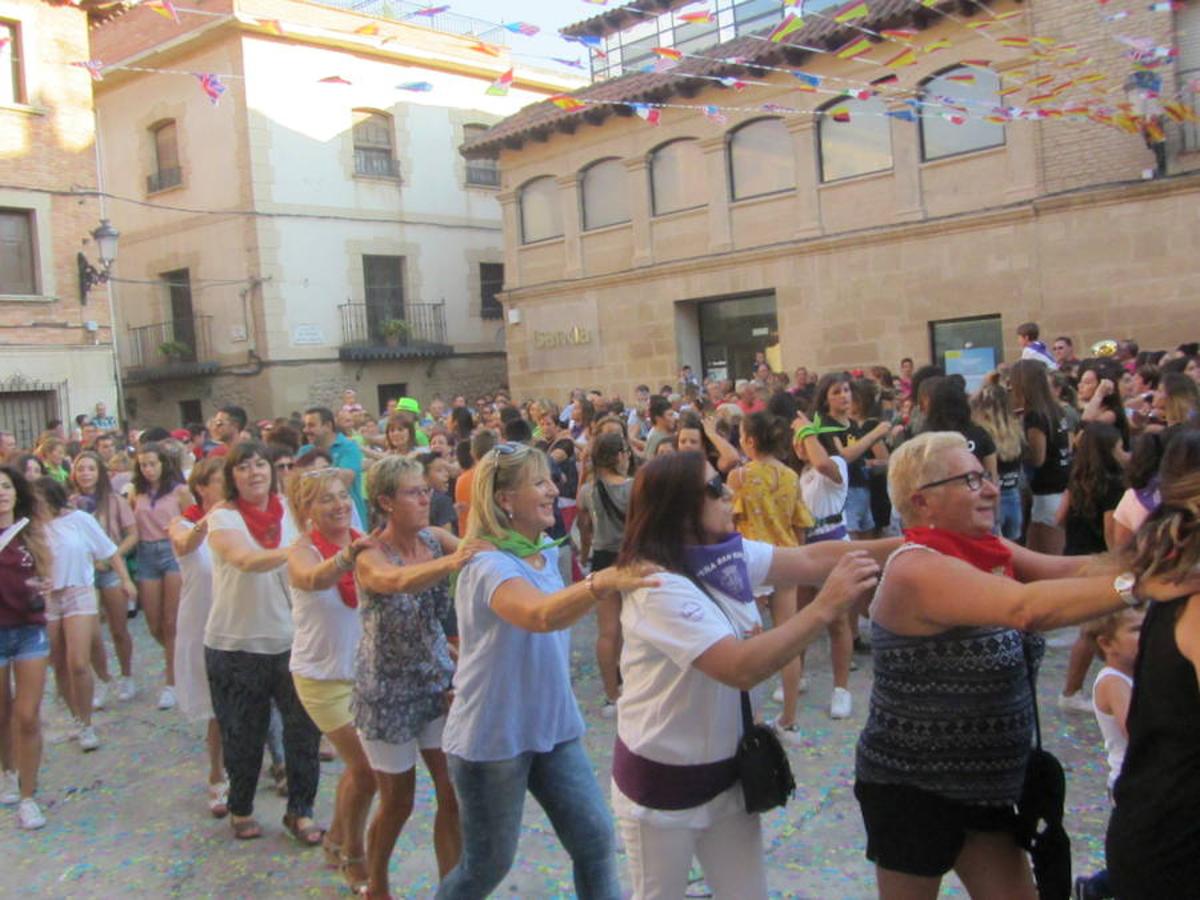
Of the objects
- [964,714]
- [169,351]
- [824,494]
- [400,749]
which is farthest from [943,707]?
[169,351]

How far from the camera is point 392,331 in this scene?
2420 centimetres

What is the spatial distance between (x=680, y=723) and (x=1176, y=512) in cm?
125

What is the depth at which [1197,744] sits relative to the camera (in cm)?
211

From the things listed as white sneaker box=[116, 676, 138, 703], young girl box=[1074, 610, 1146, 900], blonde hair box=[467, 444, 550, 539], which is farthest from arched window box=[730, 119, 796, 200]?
blonde hair box=[467, 444, 550, 539]

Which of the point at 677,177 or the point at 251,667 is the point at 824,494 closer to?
the point at 251,667

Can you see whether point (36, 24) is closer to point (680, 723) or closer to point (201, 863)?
point (201, 863)

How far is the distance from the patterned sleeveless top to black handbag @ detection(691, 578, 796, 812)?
0.96 ft

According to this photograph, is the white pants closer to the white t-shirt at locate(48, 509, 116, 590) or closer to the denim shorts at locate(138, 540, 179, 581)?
the white t-shirt at locate(48, 509, 116, 590)

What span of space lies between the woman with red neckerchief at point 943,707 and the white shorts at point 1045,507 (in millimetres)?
4617

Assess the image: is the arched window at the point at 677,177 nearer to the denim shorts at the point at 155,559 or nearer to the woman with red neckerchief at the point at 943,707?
the denim shorts at the point at 155,559

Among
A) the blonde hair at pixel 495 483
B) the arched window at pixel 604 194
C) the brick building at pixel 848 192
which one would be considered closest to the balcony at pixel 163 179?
the brick building at pixel 848 192

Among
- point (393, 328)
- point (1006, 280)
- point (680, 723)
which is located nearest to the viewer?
point (680, 723)

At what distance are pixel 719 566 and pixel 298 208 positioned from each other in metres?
21.7

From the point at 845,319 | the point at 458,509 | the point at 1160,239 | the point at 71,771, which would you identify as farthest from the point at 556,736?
the point at 845,319
